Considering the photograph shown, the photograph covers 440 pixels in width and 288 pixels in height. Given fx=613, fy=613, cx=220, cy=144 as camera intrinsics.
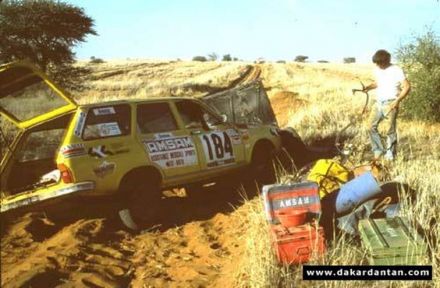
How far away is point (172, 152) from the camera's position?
8.82m

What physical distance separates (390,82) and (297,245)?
13.6 feet

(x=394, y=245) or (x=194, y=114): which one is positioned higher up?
(x=194, y=114)

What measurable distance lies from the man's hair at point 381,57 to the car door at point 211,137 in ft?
8.03

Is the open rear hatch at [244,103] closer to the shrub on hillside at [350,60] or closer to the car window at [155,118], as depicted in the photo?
the car window at [155,118]

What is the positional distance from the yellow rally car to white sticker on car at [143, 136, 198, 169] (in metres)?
0.01

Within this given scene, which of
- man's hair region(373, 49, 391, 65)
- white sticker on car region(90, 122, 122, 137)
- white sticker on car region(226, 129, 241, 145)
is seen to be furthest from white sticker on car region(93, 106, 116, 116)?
man's hair region(373, 49, 391, 65)

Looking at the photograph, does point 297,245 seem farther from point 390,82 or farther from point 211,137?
point 390,82

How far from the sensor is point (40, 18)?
26.4 meters

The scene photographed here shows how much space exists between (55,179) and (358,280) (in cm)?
420

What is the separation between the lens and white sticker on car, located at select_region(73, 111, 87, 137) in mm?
7832

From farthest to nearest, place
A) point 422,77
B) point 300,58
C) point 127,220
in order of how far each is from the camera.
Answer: point 300,58, point 422,77, point 127,220

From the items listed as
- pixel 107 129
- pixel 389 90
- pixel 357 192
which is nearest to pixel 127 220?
pixel 107 129

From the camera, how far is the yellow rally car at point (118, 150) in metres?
7.71

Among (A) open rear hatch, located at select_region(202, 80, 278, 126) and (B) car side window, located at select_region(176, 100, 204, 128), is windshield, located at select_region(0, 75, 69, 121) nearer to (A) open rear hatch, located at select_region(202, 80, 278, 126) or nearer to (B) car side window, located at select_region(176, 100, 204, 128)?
(A) open rear hatch, located at select_region(202, 80, 278, 126)
